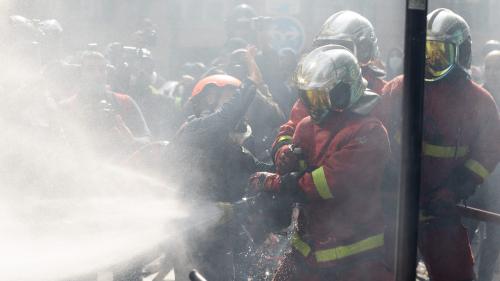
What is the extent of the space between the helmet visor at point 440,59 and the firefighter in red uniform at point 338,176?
1.92 ft

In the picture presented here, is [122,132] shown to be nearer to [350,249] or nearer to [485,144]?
[350,249]

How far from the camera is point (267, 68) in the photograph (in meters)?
6.98

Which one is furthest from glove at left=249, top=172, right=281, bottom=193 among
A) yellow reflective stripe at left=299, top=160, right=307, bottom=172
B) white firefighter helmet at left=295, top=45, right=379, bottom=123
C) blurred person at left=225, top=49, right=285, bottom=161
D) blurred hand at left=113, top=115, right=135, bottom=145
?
blurred hand at left=113, top=115, right=135, bottom=145

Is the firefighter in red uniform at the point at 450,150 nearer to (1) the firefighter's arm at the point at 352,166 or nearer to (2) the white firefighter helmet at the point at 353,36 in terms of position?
(1) the firefighter's arm at the point at 352,166

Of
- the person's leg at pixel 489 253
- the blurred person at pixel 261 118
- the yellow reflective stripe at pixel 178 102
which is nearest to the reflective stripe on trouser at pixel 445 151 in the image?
the blurred person at pixel 261 118

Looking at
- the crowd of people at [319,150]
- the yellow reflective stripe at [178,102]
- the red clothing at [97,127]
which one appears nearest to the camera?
the crowd of people at [319,150]

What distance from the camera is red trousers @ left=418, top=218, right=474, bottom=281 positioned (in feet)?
13.1

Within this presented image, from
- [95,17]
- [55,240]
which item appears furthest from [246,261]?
[95,17]

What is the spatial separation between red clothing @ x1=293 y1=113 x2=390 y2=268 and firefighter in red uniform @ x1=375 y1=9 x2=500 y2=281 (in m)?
0.48

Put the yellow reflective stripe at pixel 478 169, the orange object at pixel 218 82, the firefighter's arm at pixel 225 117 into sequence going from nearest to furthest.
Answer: the yellow reflective stripe at pixel 478 169 → the firefighter's arm at pixel 225 117 → the orange object at pixel 218 82

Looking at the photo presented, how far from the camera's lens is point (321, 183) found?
11.3 feet

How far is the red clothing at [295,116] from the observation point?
4.05 m

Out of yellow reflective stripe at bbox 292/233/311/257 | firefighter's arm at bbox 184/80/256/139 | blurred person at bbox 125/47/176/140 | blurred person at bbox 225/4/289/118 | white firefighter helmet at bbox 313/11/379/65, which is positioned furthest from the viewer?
blurred person at bbox 125/47/176/140

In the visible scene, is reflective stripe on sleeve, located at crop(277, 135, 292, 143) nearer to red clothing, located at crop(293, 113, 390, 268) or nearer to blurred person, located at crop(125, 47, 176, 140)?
red clothing, located at crop(293, 113, 390, 268)
